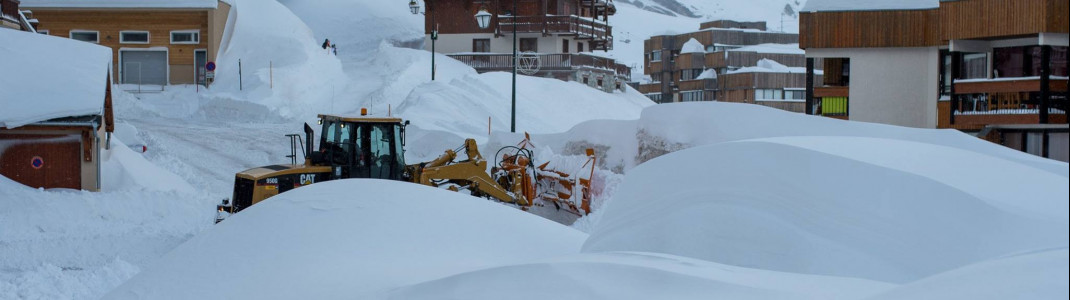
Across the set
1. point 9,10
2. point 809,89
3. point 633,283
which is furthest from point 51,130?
point 809,89

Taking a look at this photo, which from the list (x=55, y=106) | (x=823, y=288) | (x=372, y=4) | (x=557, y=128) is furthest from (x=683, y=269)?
(x=372, y=4)

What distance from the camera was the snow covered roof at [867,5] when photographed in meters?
31.5

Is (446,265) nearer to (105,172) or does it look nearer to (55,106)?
(55,106)

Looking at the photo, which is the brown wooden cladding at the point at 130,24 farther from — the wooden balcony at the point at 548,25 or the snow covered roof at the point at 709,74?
the snow covered roof at the point at 709,74

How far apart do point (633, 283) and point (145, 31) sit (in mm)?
44419

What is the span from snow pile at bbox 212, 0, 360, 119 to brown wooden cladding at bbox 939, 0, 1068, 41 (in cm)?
2356

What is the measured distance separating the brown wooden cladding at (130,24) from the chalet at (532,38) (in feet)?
43.4

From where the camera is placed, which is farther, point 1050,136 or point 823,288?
point 1050,136

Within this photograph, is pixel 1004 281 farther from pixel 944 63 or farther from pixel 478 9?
pixel 478 9

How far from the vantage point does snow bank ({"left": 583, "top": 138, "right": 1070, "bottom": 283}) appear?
6.25 meters

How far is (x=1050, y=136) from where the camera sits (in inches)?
884

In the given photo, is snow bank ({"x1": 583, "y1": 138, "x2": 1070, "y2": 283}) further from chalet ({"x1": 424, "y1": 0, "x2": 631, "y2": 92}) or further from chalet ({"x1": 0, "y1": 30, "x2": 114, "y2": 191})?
chalet ({"x1": 424, "y1": 0, "x2": 631, "y2": 92})

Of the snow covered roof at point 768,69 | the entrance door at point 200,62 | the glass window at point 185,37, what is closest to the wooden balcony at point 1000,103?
the entrance door at point 200,62

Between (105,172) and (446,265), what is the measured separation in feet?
57.1
